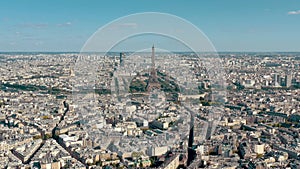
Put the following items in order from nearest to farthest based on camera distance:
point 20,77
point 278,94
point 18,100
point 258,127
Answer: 1. point 258,127
2. point 18,100
3. point 278,94
4. point 20,77

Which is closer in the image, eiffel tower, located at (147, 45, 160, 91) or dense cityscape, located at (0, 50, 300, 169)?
dense cityscape, located at (0, 50, 300, 169)

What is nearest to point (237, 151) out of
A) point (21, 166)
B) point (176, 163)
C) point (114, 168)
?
point (176, 163)

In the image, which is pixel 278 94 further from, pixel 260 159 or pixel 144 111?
pixel 260 159

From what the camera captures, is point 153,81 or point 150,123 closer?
point 150,123

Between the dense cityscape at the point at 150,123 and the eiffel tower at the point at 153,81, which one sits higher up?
the eiffel tower at the point at 153,81

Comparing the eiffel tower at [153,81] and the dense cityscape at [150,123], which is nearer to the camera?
the dense cityscape at [150,123]

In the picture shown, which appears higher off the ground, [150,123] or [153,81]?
[153,81]

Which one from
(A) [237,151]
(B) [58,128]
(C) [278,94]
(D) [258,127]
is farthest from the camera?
(C) [278,94]

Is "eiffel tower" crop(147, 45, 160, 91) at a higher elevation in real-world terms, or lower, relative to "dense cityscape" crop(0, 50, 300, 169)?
higher
